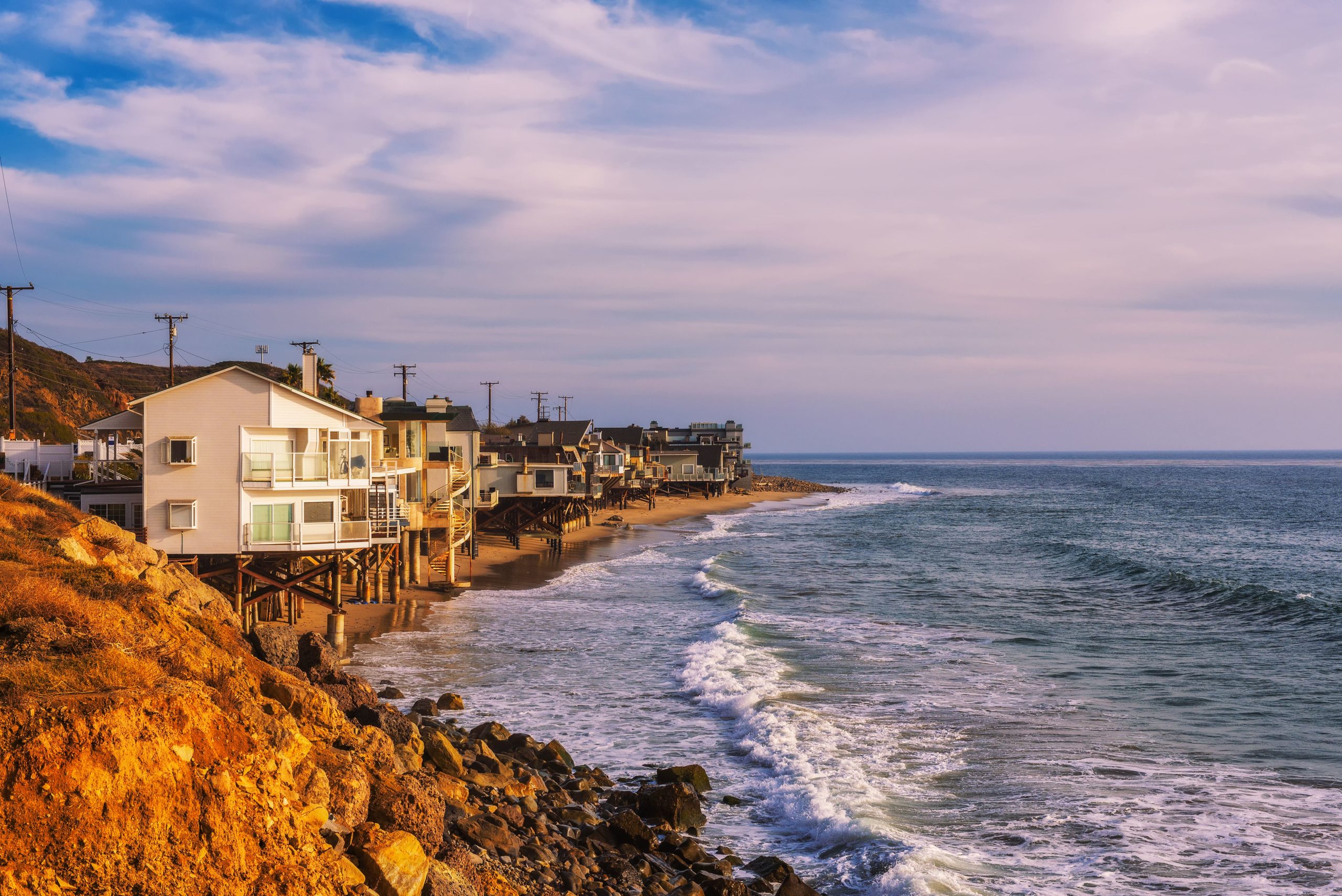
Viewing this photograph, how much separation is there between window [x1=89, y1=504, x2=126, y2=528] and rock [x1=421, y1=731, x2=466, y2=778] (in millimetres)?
16825

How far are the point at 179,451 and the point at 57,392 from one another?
63.2m

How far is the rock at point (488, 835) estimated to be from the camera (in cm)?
1290

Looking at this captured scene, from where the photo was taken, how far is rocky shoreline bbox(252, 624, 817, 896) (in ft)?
33.7

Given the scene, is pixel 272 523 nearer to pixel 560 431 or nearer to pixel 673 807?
pixel 673 807

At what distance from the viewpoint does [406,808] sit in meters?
11.0

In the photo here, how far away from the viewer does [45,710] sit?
7957 mm

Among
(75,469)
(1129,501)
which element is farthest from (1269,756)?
(1129,501)

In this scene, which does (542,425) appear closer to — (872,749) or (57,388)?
(57,388)

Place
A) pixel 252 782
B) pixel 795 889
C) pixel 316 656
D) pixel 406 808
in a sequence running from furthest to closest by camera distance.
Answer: pixel 316 656, pixel 795 889, pixel 406 808, pixel 252 782

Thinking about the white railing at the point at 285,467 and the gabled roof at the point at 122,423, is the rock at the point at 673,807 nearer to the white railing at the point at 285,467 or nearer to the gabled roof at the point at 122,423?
the white railing at the point at 285,467

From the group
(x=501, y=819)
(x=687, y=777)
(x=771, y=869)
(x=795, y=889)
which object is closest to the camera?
(x=795, y=889)

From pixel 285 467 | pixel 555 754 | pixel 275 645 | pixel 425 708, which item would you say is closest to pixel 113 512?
pixel 285 467

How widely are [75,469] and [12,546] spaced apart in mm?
27909

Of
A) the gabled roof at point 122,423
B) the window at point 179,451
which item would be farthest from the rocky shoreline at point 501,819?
the gabled roof at point 122,423
